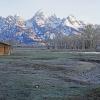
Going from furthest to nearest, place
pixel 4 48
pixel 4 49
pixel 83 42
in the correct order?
1. pixel 83 42
2. pixel 4 49
3. pixel 4 48

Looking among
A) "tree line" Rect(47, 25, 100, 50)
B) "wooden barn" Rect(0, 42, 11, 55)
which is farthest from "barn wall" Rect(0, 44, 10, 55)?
"tree line" Rect(47, 25, 100, 50)

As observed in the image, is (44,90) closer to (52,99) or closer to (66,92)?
(66,92)

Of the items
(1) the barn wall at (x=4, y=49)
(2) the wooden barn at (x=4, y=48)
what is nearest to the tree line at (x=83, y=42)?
(1) the barn wall at (x=4, y=49)

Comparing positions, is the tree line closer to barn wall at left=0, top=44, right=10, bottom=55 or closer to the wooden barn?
barn wall at left=0, top=44, right=10, bottom=55

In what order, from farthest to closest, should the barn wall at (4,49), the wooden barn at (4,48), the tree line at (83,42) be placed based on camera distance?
1. the tree line at (83,42)
2. the barn wall at (4,49)
3. the wooden barn at (4,48)

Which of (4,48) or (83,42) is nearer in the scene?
(4,48)

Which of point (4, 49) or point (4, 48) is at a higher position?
point (4, 48)

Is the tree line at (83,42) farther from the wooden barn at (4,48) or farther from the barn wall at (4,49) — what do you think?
the wooden barn at (4,48)

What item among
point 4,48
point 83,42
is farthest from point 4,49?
point 83,42

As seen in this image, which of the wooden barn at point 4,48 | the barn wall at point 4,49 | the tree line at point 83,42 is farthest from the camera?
the tree line at point 83,42

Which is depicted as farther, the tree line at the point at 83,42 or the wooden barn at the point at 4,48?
the tree line at the point at 83,42

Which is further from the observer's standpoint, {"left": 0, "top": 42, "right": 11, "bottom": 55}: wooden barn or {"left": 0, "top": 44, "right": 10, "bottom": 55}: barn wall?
{"left": 0, "top": 44, "right": 10, "bottom": 55}: barn wall

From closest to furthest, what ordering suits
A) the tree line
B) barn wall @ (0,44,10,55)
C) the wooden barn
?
the wooden barn, barn wall @ (0,44,10,55), the tree line

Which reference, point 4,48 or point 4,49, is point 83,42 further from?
point 4,48
